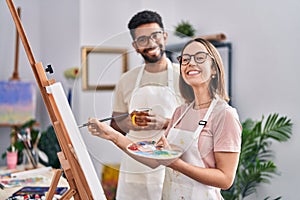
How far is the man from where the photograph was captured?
1.53 metres

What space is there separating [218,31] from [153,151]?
1829mm

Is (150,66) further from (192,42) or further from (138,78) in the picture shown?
(192,42)

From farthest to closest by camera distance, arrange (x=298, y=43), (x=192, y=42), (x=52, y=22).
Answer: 1. (x=52, y=22)
2. (x=298, y=43)
3. (x=192, y=42)

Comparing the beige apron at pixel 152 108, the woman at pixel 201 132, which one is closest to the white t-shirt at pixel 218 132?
the woman at pixel 201 132

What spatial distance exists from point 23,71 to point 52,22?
0.51 meters

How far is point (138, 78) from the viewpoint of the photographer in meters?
1.66

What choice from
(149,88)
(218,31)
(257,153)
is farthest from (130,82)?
(218,31)

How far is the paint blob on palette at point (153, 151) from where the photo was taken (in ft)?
4.69

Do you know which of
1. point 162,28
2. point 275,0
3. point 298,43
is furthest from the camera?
point 275,0

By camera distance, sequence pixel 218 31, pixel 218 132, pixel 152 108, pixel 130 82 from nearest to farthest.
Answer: pixel 218 132 → pixel 152 108 → pixel 130 82 → pixel 218 31

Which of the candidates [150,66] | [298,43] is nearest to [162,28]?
[150,66]

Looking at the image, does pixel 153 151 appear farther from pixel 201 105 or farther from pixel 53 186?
pixel 53 186

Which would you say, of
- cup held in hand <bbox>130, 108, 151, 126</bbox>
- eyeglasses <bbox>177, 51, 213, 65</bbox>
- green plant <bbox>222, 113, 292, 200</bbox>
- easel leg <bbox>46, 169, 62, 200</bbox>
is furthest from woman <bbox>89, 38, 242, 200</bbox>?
green plant <bbox>222, 113, 292, 200</bbox>

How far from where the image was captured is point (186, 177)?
4.70 ft
